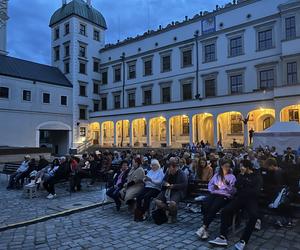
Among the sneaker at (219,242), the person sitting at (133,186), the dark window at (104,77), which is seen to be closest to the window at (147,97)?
the dark window at (104,77)

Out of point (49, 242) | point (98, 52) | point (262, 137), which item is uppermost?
point (98, 52)

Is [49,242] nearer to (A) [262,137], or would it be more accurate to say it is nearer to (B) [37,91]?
(A) [262,137]

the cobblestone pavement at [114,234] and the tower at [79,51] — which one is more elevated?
the tower at [79,51]

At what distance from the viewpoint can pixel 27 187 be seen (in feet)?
33.3

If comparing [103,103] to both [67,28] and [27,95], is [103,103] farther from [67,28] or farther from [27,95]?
[67,28]

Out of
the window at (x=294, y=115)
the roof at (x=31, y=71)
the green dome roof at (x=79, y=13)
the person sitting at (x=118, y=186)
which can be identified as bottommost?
the person sitting at (x=118, y=186)

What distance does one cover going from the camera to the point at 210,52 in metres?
33.0

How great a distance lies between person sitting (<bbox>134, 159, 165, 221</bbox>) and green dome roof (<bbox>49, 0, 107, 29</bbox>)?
1574 inches

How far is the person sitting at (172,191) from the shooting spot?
6695 millimetres

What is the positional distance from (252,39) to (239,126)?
29.7 ft

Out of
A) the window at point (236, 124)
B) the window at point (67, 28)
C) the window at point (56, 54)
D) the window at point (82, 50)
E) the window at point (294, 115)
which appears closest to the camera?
the window at point (294, 115)

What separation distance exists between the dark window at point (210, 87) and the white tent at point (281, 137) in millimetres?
14197

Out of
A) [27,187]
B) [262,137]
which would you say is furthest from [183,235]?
[262,137]

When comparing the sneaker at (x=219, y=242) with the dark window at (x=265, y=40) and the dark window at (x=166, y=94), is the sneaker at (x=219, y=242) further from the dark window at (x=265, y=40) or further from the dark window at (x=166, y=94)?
the dark window at (x=166, y=94)
